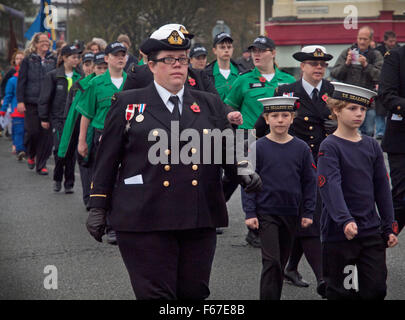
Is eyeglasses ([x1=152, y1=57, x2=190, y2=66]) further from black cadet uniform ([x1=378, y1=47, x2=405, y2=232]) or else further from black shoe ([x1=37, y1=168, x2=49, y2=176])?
black shoe ([x1=37, y1=168, x2=49, y2=176])

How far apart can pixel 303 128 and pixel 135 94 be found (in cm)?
253

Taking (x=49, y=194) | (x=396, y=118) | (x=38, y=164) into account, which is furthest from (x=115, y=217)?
(x=38, y=164)

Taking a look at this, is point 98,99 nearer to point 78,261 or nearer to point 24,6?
point 78,261

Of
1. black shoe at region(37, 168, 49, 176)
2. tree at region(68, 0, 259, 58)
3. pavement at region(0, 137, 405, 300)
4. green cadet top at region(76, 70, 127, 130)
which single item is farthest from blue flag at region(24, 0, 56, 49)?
tree at region(68, 0, 259, 58)

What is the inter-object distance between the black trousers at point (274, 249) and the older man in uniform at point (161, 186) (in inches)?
41.2

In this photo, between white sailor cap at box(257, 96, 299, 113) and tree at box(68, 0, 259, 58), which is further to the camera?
tree at box(68, 0, 259, 58)

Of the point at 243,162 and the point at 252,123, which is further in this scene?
the point at 252,123

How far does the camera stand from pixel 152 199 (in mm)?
4469

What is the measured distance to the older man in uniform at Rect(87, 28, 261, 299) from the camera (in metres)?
4.46

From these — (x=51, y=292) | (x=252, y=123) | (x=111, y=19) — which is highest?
(x=111, y=19)

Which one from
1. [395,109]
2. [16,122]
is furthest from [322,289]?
[16,122]

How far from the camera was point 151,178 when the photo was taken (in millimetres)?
4480

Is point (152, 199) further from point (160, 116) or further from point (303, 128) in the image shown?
point (303, 128)

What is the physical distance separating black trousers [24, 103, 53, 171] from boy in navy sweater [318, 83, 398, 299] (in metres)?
9.38
